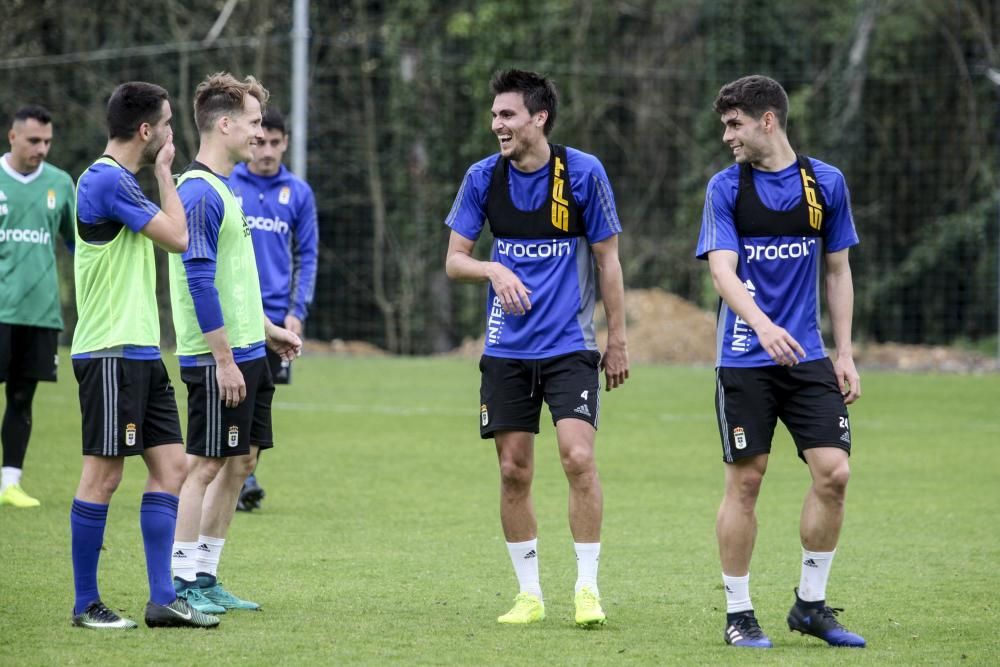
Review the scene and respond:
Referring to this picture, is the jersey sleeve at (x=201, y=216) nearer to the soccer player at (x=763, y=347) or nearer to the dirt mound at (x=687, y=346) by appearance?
the soccer player at (x=763, y=347)

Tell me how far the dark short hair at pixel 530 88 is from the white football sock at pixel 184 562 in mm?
2260

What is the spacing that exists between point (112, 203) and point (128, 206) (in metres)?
0.06

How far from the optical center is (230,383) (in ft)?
18.5

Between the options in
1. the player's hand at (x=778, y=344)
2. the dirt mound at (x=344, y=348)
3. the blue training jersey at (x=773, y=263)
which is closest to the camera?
the player's hand at (x=778, y=344)

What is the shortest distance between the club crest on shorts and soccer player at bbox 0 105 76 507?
193 inches

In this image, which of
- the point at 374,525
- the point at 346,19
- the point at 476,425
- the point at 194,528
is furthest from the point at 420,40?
the point at 194,528

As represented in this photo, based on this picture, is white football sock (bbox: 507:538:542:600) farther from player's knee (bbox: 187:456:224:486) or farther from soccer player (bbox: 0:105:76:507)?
soccer player (bbox: 0:105:76:507)

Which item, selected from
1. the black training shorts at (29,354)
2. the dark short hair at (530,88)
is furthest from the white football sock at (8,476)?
the dark short hair at (530,88)

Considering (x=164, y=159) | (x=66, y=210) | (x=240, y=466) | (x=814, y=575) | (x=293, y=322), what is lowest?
(x=814, y=575)

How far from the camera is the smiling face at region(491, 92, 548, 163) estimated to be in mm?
5848

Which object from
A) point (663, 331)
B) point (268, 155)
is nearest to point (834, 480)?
point (268, 155)

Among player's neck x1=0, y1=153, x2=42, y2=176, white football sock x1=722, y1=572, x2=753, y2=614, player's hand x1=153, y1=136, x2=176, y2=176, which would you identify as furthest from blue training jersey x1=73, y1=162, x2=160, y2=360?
player's neck x1=0, y1=153, x2=42, y2=176

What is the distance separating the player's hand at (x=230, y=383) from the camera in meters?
5.64

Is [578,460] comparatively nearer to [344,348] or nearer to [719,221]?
[719,221]
